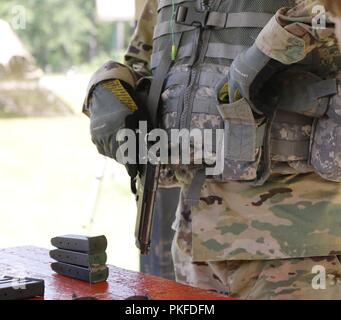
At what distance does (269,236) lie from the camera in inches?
72.4

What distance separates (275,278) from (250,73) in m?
0.52

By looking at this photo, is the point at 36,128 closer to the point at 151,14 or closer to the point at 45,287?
the point at 151,14

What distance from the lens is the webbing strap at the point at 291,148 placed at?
5.79ft

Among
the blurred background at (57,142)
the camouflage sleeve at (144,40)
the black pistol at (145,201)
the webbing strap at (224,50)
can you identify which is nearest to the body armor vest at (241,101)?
the webbing strap at (224,50)

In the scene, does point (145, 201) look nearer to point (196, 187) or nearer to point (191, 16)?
point (196, 187)

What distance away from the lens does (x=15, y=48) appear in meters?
2.75

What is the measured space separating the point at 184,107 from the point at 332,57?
39 centimetres

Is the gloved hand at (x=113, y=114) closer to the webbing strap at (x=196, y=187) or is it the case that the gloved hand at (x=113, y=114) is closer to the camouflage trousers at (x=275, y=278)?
the webbing strap at (x=196, y=187)

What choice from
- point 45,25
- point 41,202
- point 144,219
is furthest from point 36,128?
point 144,219

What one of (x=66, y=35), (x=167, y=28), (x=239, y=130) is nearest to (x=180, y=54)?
(x=167, y=28)

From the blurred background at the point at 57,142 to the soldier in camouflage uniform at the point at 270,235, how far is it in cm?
262

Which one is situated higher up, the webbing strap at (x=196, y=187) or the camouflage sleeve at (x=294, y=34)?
the camouflage sleeve at (x=294, y=34)

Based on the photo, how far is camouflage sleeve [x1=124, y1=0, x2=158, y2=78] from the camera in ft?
7.37

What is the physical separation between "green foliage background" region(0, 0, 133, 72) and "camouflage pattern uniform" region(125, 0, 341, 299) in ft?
26.4
